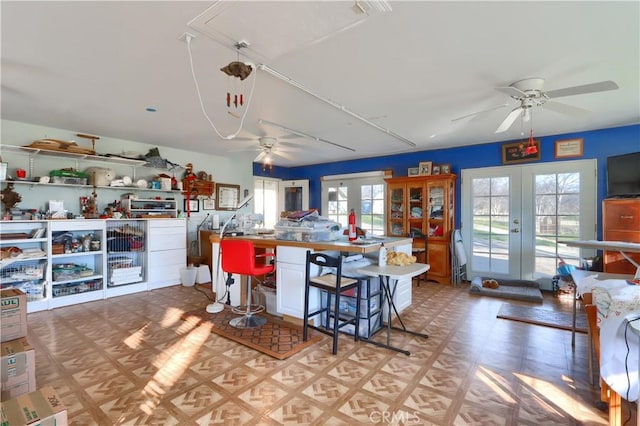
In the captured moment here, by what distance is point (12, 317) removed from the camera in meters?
1.95

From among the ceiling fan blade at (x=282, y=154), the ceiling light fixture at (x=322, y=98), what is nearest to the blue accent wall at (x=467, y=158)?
the ceiling fan blade at (x=282, y=154)

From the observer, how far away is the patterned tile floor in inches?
70.7

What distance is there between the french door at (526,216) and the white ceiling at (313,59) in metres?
0.93

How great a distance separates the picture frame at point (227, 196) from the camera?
6070 mm

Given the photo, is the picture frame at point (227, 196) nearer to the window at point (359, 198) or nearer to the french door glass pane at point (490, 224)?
the window at point (359, 198)

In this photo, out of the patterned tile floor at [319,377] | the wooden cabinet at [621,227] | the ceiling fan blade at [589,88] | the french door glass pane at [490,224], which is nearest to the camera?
the patterned tile floor at [319,377]

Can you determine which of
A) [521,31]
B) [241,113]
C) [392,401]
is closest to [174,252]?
[241,113]

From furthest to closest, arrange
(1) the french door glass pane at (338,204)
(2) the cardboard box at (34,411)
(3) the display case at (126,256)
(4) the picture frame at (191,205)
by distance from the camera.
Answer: (1) the french door glass pane at (338,204), (4) the picture frame at (191,205), (3) the display case at (126,256), (2) the cardboard box at (34,411)

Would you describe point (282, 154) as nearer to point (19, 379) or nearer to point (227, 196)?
point (227, 196)

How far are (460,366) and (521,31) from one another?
7.93ft

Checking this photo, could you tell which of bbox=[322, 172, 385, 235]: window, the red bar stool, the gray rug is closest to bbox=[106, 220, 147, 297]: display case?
the red bar stool

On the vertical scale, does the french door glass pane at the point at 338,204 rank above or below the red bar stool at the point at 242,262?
above

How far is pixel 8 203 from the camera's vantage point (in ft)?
12.2

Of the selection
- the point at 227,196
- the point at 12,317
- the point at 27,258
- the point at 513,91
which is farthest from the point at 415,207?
the point at 27,258
